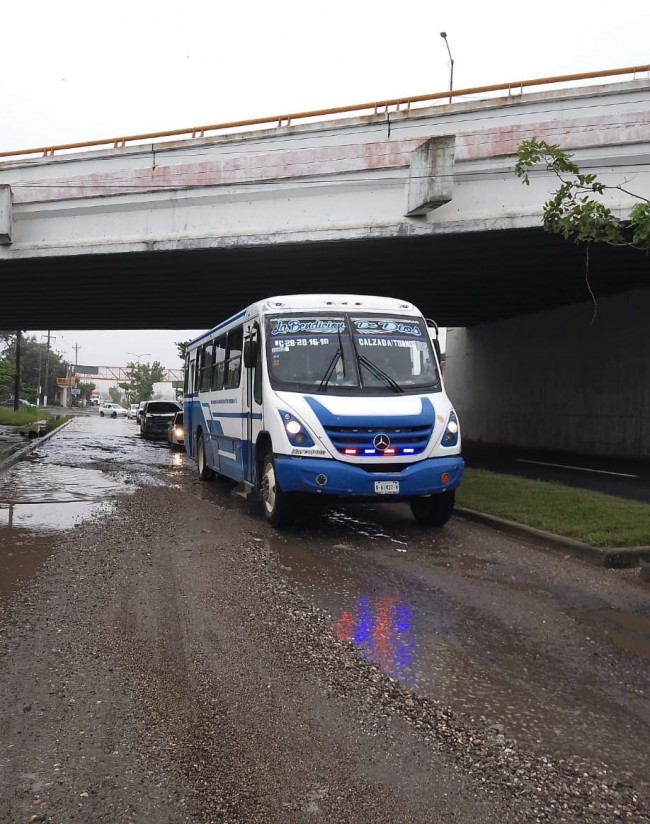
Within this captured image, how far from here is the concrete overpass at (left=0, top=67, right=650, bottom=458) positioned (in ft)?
48.5

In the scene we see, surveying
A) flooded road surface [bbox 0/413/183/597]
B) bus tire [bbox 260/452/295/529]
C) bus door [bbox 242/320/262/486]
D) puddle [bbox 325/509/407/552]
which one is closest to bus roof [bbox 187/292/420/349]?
bus door [bbox 242/320/262/486]

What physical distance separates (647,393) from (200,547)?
16.5 meters

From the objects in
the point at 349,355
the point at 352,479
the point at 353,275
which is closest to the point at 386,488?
the point at 352,479

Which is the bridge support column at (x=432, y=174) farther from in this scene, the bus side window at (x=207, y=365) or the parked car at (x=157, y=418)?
the parked car at (x=157, y=418)

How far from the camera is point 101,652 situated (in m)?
4.63

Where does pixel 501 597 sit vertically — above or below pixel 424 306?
below

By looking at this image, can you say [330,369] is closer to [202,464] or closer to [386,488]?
[386,488]

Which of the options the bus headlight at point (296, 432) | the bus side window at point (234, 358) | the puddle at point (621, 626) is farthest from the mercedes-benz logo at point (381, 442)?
the bus side window at point (234, 358)

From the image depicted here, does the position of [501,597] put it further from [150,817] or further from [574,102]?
[574,102]

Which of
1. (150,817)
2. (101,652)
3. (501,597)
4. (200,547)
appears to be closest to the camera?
(150,817)

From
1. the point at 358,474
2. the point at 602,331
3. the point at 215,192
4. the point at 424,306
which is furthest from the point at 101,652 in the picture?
the point at 424,306

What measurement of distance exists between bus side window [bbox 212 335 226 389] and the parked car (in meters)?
17.1

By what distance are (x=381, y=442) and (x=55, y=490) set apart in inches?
270

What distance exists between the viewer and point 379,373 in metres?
8.98
